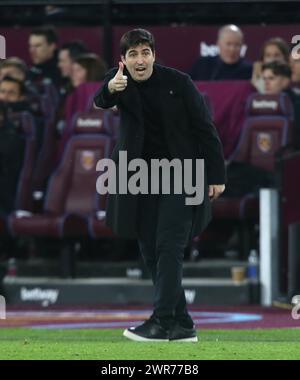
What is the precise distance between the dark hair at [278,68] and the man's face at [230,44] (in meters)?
0.50

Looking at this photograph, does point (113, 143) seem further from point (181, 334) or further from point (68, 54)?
point (181, 334)

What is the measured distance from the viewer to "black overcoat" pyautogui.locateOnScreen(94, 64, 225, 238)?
838cm

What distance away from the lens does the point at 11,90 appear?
13.9 metres

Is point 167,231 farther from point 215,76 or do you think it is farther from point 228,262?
point 215,76

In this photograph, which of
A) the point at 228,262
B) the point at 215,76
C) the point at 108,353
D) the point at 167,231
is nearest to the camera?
the point at 108,353

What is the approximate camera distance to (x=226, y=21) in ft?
46.7

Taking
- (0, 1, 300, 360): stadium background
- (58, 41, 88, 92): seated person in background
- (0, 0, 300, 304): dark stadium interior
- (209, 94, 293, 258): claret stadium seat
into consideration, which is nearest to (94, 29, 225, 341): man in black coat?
(0, 1, 300, 360): stadium background

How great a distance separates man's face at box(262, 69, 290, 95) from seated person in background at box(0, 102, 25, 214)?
229 cm

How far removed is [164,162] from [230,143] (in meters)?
4.90

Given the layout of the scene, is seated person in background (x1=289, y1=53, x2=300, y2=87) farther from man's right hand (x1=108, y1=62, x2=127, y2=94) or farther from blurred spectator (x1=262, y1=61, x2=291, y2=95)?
man's right hand (x1=108, y1=62, x2=127, y2=94)

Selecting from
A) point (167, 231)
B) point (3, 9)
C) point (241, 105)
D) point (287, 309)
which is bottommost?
point (287, 309)

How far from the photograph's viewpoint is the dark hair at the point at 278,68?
13078 millimetres

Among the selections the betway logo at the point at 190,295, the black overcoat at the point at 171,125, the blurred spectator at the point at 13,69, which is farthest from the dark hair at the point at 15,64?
the black overcoat at the point at 171,125

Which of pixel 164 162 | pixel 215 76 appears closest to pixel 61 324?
pixel 164 162
